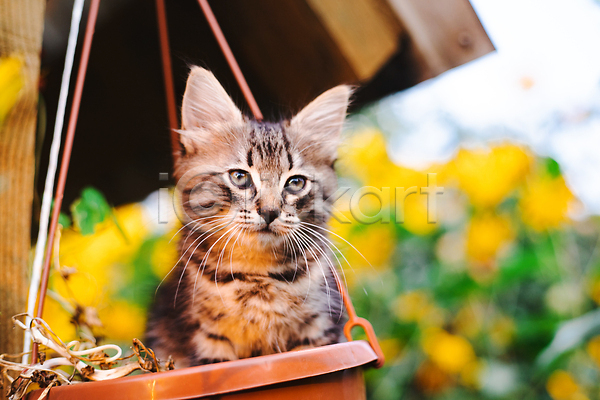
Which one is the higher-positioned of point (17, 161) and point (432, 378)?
point (17, 161)

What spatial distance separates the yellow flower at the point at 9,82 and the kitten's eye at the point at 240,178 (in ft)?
1.35

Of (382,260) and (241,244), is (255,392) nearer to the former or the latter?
(241,244)

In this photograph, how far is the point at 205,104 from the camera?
28.4 inches

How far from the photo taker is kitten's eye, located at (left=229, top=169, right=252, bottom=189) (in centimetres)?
72

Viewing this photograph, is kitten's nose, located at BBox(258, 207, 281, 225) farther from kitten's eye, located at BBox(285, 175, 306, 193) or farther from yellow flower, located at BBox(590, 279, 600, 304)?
yellow flower, located at BBox(590, 279, 600, 304)

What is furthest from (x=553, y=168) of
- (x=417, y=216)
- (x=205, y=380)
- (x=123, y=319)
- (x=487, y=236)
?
(x=123, y=319)

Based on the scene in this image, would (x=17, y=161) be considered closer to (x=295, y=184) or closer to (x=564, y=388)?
(x=295, y=184)

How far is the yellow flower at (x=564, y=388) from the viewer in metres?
1.08

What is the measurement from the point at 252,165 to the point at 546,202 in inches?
38.2

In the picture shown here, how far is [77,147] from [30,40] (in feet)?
1.67

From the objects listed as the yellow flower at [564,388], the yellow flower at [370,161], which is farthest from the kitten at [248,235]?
the yellow flower at [564,388]

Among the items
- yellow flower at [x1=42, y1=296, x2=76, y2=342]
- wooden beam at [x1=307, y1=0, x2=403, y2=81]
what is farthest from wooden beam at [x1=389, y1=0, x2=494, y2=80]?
yellow flower at [x1=42, y1=296, x2=76, y2=342]

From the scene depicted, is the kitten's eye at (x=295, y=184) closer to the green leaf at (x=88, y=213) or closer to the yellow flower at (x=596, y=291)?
the green leaf at (x=88, y=213)

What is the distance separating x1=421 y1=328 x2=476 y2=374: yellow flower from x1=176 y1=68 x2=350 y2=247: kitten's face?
0.64 metres
